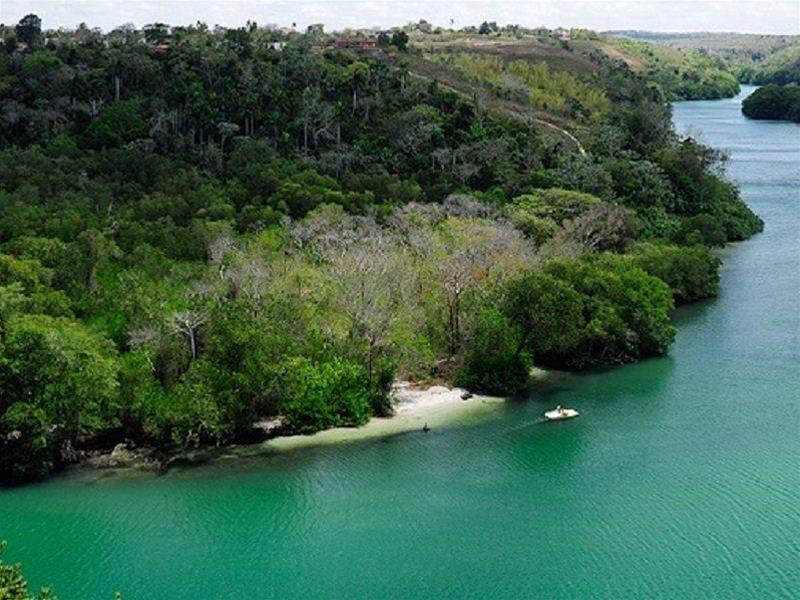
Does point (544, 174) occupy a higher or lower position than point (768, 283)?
higher

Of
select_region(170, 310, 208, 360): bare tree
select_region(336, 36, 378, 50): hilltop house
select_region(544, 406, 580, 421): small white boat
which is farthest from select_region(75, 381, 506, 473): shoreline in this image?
select_region(336, 36, 378, 50): hilltop house

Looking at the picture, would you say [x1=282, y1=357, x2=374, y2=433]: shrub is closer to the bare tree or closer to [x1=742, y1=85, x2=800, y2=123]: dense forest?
the bare tree

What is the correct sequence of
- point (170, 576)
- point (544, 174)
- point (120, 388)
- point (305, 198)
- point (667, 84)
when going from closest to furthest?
point (170, 576), point (120, 388), point (305, 198), point (544, 174), point (667, 84)

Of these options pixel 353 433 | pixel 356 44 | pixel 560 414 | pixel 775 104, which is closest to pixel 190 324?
pixel 353 433

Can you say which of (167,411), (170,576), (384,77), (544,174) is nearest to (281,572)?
Result: (170,576)

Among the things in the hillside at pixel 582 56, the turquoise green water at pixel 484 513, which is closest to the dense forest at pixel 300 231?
the turquoise green water at pixel 484 513

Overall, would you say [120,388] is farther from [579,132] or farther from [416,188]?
[579,132]
